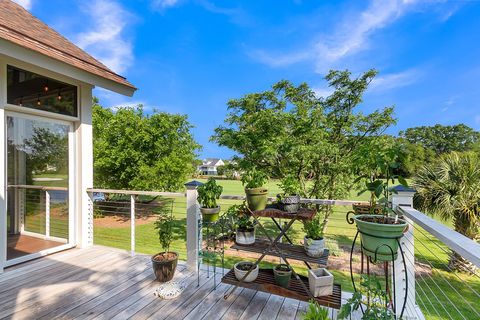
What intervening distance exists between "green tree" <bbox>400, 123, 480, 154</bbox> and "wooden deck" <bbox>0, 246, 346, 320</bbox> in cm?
3634

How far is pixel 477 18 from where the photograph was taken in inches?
297

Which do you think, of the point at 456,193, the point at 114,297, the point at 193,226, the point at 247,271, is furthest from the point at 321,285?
the point at 456,193

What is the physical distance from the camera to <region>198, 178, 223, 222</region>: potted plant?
2.62m

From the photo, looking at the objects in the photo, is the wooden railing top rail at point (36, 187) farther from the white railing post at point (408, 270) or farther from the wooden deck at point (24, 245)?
the white railing post at point (408, 270)

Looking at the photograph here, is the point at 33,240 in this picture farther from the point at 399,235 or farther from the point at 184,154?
the point at 184,154

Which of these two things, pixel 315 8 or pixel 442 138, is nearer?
pixel 315 8

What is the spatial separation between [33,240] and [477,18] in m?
12.6

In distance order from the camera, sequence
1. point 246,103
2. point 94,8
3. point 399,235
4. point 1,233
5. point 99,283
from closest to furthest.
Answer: point 399,235 → point 99,283 → point 1,233 → point 94,8 → point 246,103

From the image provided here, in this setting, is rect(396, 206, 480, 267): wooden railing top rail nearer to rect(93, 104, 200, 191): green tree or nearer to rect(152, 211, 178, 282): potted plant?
rect(152, 211, 178, 282): potted plant

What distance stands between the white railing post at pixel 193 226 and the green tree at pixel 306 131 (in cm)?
339

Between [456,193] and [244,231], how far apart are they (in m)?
5.81

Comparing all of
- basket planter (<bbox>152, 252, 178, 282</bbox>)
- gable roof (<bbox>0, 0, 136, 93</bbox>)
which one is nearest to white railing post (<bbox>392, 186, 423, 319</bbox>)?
basket planter (<bbox>152, 252, 178, 282</bbox>)

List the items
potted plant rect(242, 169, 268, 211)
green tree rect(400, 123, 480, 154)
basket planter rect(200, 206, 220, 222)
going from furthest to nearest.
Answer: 1. green tree rect(400, 123, 480, 154)
2. basket planter rect(200, 206, 220, 222)
3. potted plant rect(242, 169, 268, 211)

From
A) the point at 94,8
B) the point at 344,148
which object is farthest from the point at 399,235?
the point at 94,8
